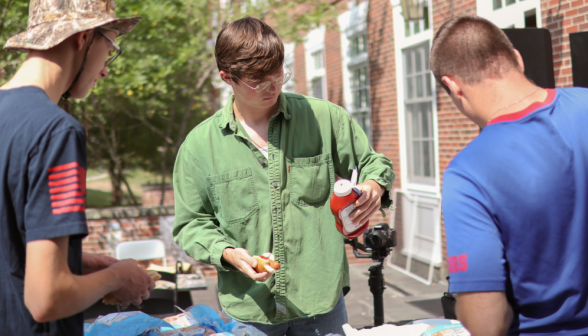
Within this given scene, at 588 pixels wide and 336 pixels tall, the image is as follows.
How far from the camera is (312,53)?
12.9 m

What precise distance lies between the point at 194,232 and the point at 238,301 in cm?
36

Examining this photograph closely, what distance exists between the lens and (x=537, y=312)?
54.7 inches

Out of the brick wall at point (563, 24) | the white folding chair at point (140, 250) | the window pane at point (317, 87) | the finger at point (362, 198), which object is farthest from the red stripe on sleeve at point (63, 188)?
the window pane at point (317, 87)

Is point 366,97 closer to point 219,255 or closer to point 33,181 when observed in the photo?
point 219,255

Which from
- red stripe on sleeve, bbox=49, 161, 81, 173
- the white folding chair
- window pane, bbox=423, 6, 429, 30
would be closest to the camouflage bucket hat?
red stripe on sleeve, bbox=49, 161, 81, 173

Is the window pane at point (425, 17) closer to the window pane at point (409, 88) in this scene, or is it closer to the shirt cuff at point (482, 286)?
the window pane at point (409, 88)

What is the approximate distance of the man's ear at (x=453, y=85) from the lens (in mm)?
1517

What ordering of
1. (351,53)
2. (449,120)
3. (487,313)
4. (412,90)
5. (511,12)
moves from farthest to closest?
(351,53) → (412,90) → (449,120) → (511,12) → (487,313)

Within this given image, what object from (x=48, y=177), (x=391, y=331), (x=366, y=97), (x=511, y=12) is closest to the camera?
(x=48, y=177)

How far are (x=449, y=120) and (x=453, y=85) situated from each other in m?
6.23

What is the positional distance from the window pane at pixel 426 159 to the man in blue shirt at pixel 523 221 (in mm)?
7092

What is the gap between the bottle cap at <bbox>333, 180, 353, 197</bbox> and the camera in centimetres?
206

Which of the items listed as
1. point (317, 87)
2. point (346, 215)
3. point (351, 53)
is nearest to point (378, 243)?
point (346, 215)

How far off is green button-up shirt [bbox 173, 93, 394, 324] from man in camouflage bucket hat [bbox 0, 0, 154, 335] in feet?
2.73
